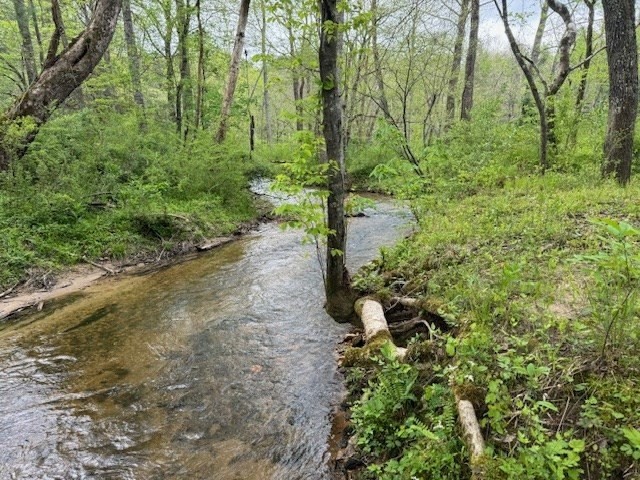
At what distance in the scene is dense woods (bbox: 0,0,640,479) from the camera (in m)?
2.42

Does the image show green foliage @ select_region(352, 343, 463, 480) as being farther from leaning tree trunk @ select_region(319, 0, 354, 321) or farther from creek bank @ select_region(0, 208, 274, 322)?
creek bank @ select_region(0, 208, 274, 322)

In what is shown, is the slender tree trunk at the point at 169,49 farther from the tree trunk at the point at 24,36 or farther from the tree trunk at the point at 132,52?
the tree trunk at the point at 24,36

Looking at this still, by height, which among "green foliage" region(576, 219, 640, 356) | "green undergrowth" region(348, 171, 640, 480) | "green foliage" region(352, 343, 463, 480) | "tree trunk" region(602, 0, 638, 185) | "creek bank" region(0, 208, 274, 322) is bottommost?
"creek bank" region(0, 208, 274, 322)

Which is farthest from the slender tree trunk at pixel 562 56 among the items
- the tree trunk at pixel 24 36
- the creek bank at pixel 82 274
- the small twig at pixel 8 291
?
the tree trunk at pixel 24 36

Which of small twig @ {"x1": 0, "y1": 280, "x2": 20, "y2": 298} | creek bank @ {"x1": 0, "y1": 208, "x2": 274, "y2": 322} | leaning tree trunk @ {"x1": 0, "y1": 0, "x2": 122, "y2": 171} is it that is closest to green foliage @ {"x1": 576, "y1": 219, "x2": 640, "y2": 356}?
creek bank @ {"x1": 0, "y1": 208, "x2": 274, "y2": 322}

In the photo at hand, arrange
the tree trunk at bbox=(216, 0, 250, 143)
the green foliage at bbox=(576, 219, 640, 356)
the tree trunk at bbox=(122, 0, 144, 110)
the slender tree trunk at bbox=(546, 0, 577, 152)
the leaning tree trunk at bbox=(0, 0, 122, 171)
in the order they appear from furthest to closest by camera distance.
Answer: the tree trunk at bbox=(122, 0, 144, 110) → the tree trunk at bbox=(216, 0, 250, 143) → the slender tree trunk at bbox=(546, 0, 577, 152) → the leaning tree trunk at bbox=(0, 0, 122, 171) → the green foliage at bbox=(576, 219, 640, 356)

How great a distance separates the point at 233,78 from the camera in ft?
41.8

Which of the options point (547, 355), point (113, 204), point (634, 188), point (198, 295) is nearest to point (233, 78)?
point (113, 204)

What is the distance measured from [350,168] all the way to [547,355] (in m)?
15.1

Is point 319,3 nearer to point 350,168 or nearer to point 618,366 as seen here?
point 618,366

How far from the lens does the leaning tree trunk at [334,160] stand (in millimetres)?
4559

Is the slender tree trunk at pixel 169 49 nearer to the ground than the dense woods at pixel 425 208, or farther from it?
farther from it

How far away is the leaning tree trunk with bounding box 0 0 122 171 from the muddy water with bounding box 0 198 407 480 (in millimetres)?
3982

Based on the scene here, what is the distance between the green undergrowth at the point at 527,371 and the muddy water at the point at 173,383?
684 mm
